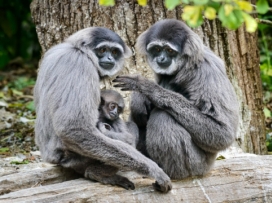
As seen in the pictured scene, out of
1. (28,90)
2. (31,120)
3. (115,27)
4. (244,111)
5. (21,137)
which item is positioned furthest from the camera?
(28,90)

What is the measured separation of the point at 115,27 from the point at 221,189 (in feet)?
11.6

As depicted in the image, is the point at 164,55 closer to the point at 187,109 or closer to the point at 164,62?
the point at 164,62

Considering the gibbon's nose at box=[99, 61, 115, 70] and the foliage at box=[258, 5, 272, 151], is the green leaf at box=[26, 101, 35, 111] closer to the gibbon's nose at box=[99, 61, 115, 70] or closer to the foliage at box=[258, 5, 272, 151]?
the foliage at box=[258, 5, 272, 151]

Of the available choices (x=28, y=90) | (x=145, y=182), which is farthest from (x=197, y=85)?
(x=28, y=90)

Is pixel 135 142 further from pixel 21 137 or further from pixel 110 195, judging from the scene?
pixel 21 137

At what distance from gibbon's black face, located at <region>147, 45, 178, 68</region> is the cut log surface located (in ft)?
5.39

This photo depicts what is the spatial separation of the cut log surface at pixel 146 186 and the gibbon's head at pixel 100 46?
5.12 ft

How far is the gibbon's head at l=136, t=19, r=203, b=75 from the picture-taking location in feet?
24.5

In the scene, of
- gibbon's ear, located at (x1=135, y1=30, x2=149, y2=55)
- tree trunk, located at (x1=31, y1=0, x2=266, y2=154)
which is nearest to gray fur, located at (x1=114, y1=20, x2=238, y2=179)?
gibbon's ear, located at (x1=135, y1=30, x2=149, y2=55)

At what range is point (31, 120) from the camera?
1224cm

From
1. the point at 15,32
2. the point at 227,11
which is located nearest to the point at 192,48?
the point at 227,11

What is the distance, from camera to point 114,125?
289 inches

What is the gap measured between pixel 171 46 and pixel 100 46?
1.02 m

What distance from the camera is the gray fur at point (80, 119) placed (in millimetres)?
6742
